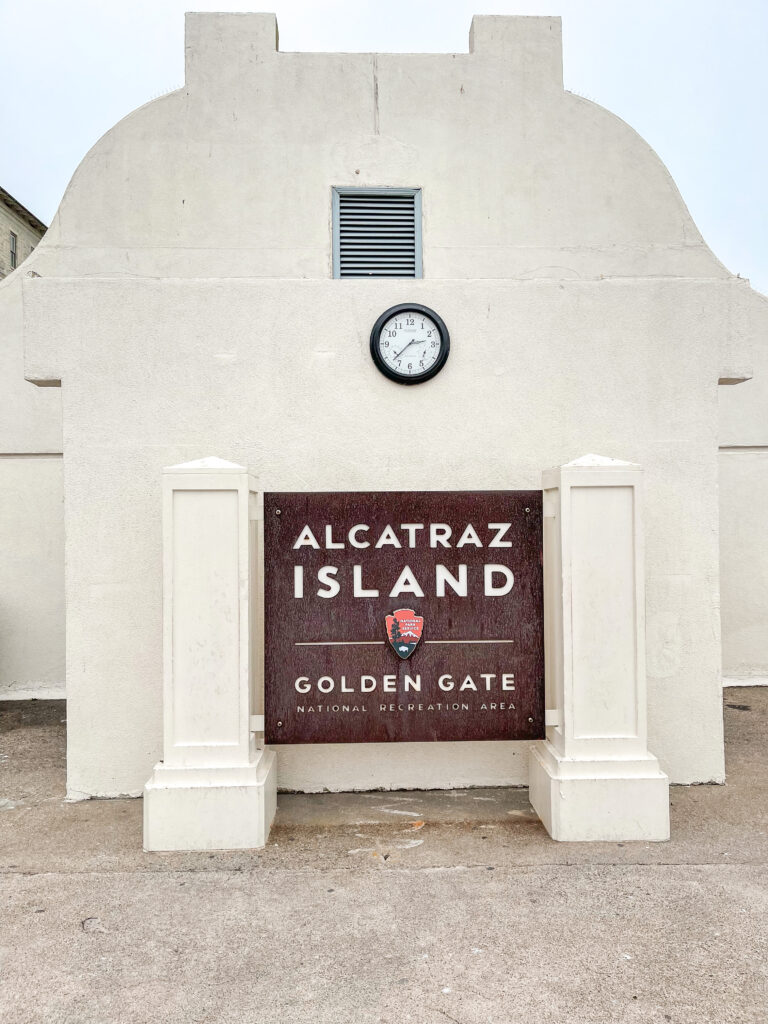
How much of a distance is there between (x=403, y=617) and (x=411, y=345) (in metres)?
1.92

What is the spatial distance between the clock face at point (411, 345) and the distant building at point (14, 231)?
1973cm

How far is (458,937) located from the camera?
3502 mm

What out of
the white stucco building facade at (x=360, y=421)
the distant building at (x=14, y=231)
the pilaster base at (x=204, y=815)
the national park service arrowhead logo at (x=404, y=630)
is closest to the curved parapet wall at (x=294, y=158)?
the white stucco building facade at (x=360, y=421)

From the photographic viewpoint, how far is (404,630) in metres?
4.98

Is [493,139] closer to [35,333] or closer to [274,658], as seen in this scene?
[35,333]

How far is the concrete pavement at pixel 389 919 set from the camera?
304cm

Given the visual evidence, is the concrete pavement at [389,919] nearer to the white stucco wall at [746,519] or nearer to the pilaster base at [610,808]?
the pilaster base at [610,808]

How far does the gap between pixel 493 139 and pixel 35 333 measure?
18.3 ft

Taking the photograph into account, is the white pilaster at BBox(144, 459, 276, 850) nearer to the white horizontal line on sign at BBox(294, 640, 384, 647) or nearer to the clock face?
the white horizontal line on sign at BBox(294, 640, 384, 647)

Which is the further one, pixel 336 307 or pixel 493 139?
pixel 493 139

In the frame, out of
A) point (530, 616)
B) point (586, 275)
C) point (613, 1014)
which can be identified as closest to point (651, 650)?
point (530, 616)

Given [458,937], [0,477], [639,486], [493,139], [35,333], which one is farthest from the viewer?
[0,477]

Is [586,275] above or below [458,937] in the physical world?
above

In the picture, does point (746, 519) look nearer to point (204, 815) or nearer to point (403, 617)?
point (403, 617)
